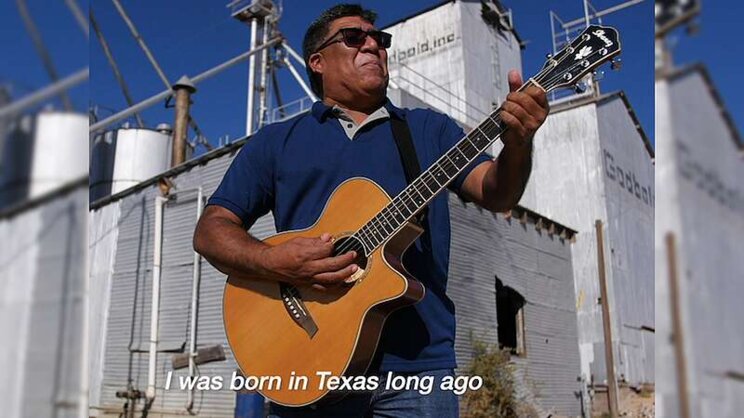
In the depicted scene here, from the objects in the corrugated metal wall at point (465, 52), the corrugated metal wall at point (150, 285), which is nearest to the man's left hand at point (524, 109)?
the corrugated metal wall at point (465, 52)

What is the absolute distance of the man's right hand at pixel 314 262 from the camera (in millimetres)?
974

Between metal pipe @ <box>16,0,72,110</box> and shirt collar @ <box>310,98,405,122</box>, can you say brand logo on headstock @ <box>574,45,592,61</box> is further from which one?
metal pipe @ <box>16,0,72,110</box>

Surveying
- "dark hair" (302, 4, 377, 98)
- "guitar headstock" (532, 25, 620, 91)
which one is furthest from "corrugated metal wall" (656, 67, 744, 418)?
"dark hair" (302, 4, 377, 98)

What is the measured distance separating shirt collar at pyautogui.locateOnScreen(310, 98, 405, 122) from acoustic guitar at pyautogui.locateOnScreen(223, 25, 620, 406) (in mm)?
141

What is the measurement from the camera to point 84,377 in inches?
20.6

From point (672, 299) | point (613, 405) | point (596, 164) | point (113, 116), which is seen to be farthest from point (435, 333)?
point (113, 116)

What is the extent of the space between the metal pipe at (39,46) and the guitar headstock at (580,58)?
2.24ft

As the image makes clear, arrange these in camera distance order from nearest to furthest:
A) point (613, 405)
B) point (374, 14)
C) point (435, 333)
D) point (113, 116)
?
point (435, 333)
point (374, 14)
point (613, 405)
point (113, 116)

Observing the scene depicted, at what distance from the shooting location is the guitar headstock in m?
0.95

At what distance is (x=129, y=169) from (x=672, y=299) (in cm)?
517

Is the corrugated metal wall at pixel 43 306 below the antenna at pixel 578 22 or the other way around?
below

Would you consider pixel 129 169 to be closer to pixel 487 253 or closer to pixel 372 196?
pixel 487 253

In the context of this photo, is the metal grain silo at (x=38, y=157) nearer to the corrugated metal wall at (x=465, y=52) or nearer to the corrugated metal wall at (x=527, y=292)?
the corrugated metal wall at (x=465, y=52)

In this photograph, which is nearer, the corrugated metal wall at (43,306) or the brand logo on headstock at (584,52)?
the corrugated metal wall at (43,306)
